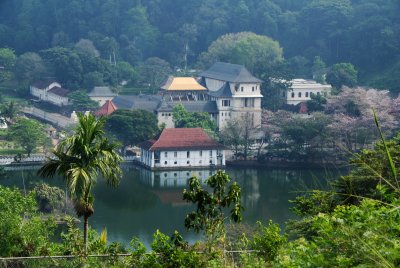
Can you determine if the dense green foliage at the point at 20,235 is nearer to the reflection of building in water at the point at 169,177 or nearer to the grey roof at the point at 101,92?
the reflection of building in water at the point at 169,177

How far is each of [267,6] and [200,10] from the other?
417 cm

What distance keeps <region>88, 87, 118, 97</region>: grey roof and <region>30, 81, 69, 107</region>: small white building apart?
1.25 m

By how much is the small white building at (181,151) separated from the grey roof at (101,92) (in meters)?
10.7

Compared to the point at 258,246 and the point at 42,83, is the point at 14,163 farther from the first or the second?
the point at 258,246

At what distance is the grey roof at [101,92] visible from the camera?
43.8m

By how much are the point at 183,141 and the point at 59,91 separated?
532 inches

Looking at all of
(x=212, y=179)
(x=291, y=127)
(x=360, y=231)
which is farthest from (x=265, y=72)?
(x=360, y=231)

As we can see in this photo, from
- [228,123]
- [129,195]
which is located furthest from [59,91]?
[129,195]

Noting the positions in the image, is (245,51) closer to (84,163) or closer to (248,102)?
(248,102)

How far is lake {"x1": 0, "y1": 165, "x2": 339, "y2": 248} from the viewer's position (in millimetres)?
23656

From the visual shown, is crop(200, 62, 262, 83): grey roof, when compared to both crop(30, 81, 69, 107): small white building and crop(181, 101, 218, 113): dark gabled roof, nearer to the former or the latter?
crop(181, 101, 218, 113): dark gabled roof

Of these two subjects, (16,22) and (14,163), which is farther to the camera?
(16,22)

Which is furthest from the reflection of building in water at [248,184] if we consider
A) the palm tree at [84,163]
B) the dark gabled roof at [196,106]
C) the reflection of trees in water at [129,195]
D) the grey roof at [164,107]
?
the palm tree at [84,163]

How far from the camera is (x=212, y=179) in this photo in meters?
10.4
